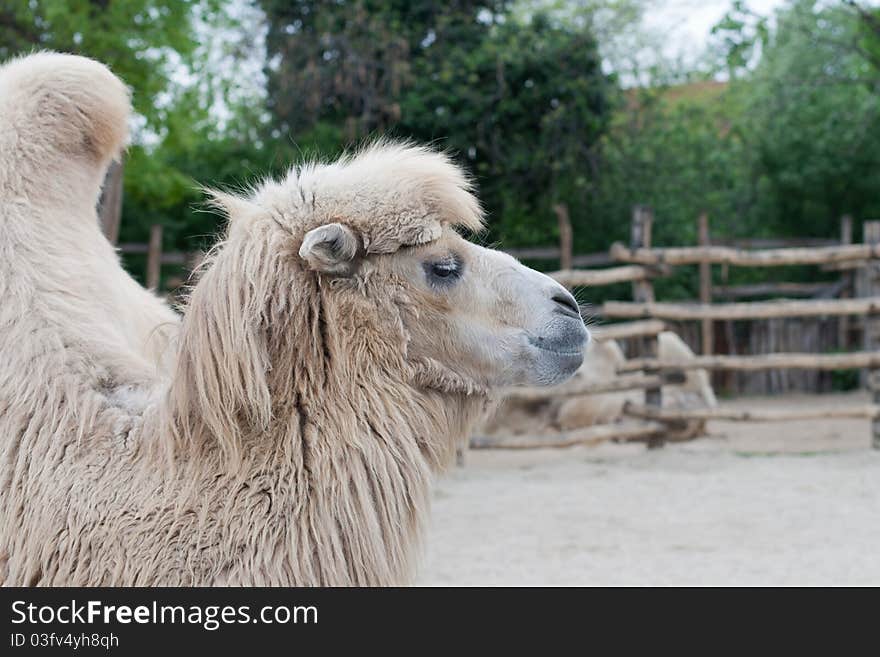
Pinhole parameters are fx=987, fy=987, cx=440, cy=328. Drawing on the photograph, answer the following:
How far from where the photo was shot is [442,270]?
255cm

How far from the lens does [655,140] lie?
18.0m

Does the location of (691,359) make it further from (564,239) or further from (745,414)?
(564,239)

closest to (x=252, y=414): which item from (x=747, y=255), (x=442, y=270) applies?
(x=442, y=270)

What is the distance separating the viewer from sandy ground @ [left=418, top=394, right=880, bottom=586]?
5652 millimetres

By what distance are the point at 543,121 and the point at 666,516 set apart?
858 centimetres

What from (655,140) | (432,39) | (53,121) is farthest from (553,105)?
(53,121)

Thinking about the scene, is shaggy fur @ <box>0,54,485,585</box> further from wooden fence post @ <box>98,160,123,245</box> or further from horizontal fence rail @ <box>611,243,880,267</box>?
horizontal fence rail @ <box>611,243,880,267</box>

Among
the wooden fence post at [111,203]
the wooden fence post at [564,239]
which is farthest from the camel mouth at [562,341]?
the wooden fence post at [564,239]

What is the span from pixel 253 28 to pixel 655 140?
7.42m

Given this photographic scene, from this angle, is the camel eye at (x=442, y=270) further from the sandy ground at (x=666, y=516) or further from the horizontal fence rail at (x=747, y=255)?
the horizontal fence rail at (x=747, y=255)

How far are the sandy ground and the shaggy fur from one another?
3.01 meters

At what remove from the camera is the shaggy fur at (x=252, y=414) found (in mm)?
2297

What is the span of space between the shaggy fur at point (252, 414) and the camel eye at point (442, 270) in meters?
0.08

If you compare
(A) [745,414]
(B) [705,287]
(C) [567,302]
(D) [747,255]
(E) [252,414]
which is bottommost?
(E) [252,414]
